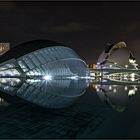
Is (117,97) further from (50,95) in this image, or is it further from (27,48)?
(27,48)

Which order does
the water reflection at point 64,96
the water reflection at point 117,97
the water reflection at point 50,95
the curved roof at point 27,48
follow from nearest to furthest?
the water reflection at point 117,97, the water reflection at point 64,96, the water reflection at point 50,95, the curved roof at point 27,48

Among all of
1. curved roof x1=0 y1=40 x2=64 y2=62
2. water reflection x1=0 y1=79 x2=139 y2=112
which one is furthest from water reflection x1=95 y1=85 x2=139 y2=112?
curved roof x1=0 y1=40 x2=64 y2=62

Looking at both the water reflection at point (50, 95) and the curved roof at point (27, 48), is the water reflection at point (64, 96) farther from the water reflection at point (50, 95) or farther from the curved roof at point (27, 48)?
the curved roof at point (27, 48)

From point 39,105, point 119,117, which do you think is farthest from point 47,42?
point 119,117

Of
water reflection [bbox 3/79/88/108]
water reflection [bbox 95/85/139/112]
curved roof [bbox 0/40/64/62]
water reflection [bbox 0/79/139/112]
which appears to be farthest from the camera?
curved roof [bbox 0/40/64/62]

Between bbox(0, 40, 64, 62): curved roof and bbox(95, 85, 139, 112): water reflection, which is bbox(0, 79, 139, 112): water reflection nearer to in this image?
bbox(95, 85, 139, 112): water reflection

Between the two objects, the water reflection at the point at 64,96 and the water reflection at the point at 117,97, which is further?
the water reflection at the point at 64,96

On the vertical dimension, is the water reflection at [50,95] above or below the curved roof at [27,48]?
below

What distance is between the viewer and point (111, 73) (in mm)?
91188

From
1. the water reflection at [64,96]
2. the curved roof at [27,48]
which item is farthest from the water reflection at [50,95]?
the curved roof at [27,48]

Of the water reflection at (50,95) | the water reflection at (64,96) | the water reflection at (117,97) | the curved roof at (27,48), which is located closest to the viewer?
the water reflection at (117,97)

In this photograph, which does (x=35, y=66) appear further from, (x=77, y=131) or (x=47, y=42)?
(x=77, y=131)

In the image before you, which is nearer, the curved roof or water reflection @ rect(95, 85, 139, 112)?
water reflection @ rect(95, 85, 139, 112)

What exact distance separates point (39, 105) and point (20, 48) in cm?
3984
